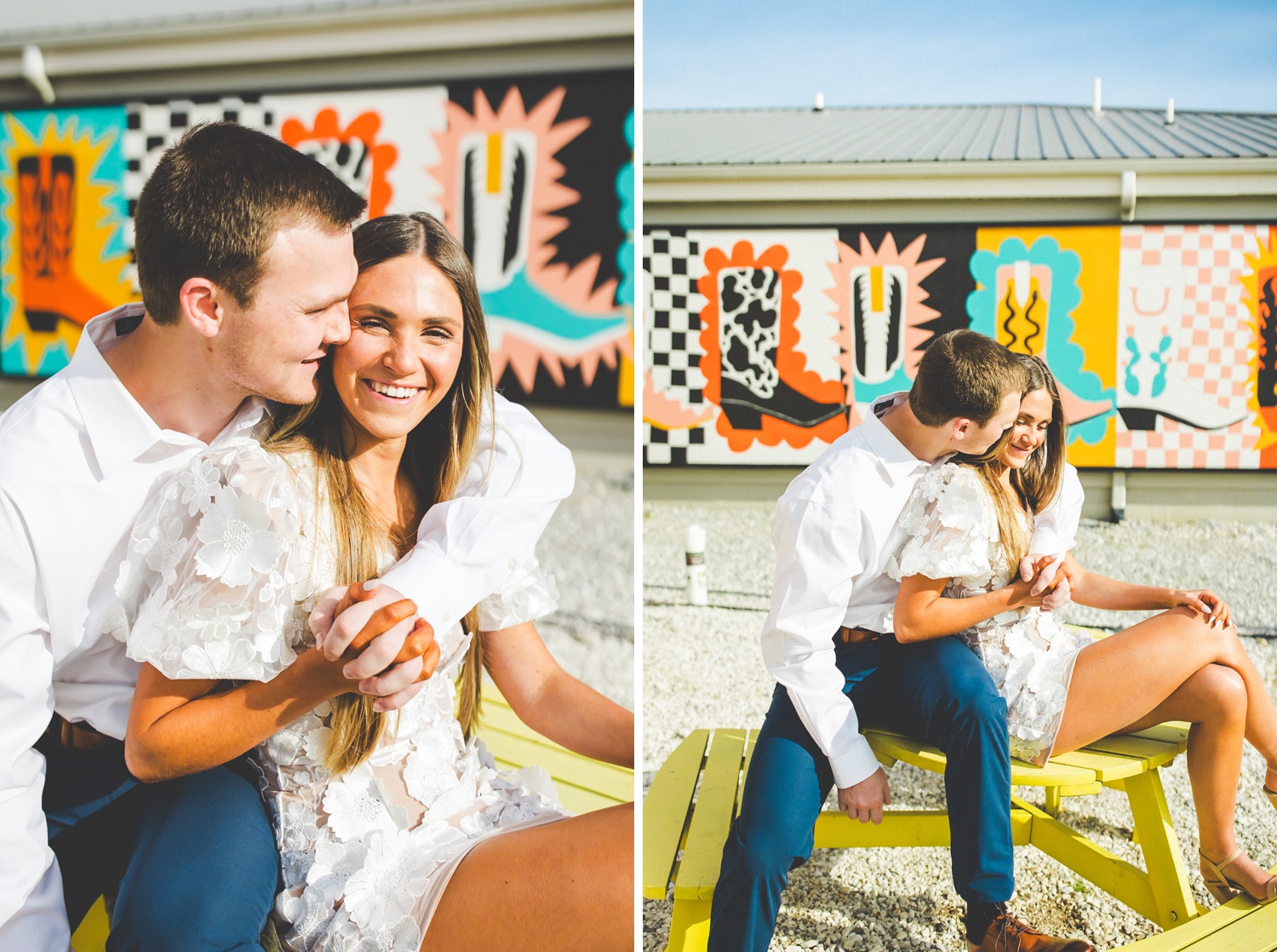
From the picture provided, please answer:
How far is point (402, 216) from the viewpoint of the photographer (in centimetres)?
113

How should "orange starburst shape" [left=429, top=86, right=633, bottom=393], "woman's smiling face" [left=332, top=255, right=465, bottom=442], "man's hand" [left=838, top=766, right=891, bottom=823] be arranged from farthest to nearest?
"orange starburst shape" [left=429, top=86, right=633, bottom=393] → "man's hand" [left=838, top=766, right=891, bottom=823] → "woman's smiling face" [left=332, top=255, right=465, bottom=442]

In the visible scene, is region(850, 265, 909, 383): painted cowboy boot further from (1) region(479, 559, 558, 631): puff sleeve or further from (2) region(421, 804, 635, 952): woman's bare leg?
(2) region(421, 804, 635, 952): woman's bare leg

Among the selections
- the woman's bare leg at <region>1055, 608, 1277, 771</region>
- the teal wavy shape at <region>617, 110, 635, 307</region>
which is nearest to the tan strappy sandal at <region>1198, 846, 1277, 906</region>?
the woman's bare leg at <region>1055, 608, 1277, 771</region>

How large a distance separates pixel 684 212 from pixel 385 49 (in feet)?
5.16

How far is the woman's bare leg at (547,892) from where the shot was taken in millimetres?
1203

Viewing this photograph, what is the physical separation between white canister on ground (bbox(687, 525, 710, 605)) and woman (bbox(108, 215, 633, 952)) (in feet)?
6.81

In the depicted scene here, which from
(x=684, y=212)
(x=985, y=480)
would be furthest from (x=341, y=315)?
(x=684, y=212)

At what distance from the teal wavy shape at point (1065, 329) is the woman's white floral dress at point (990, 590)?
3.03 ft

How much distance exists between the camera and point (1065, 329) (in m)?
2.38

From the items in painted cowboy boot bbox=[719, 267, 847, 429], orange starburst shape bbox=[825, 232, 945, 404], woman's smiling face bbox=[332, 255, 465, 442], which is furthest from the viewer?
painted cowboy boot bbox=[719, 267, 847, 429]

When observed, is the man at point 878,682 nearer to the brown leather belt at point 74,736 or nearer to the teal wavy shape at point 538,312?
the brown leather belt at point 74,736

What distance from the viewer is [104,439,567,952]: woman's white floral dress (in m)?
1.06

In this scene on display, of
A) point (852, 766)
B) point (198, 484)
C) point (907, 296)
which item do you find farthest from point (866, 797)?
point (907, 296)

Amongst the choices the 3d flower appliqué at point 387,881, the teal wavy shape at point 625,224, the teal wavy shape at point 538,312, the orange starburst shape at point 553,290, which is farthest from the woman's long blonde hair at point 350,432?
the teal wavy shape at point 625,224
